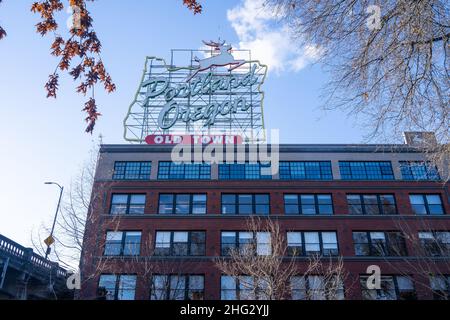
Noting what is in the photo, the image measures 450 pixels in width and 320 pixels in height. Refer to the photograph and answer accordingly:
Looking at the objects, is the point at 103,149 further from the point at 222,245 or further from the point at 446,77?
the point at 446,77

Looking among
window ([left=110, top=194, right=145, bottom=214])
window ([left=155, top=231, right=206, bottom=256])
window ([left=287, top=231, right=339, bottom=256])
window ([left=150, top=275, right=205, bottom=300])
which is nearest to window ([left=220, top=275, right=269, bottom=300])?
window ([left=150, top=275, right=205, bottom=300])

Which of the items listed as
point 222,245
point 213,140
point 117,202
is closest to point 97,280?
point 117,202

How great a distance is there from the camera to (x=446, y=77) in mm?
7441

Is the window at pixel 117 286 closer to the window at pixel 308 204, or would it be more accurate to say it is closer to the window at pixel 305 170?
the window at pixel 308 204

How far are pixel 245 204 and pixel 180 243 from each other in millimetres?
7110

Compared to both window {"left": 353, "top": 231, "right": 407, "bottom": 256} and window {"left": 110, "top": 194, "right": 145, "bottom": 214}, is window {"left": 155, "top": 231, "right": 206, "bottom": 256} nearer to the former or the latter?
window {"left": 110, "top": 194, "right": 145, "bottom": 214}

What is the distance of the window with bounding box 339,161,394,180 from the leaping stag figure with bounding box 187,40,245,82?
1719 cm

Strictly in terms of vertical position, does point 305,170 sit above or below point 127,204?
above

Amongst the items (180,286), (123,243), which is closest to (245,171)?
(180,286)

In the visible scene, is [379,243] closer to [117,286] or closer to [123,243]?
[123,243]

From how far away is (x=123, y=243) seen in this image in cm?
3450

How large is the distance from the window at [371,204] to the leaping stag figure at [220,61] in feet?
66.6

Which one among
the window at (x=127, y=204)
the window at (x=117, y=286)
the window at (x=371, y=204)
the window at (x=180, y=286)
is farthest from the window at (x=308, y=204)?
the window at (x=117, y=286)

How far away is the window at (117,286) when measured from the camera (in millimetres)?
31977
